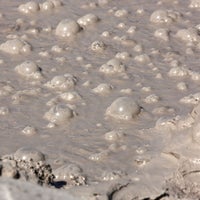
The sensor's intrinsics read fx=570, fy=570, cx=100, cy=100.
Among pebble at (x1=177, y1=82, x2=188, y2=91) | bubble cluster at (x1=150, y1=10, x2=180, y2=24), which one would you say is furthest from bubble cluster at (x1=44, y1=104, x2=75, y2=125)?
bubble cluster at (x1=150, y1=10, x2=180, y2=24)

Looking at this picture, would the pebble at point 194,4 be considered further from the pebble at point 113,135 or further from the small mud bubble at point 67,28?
the pebble at point 113,135

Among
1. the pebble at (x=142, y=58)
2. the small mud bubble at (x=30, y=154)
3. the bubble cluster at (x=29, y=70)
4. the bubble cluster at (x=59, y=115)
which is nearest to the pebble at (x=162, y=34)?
the pebble at (x=142, y=58)

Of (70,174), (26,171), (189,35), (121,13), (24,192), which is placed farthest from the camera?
(121,13)

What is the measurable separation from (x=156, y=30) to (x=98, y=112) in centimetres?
103

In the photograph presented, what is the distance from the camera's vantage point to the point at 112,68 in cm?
327

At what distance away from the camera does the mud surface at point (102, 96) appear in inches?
87.0

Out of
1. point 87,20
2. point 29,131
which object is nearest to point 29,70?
point 29,131

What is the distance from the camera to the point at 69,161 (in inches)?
98.7

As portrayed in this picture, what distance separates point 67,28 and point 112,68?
568 millimetres

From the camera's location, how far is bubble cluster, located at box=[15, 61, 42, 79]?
3.23m

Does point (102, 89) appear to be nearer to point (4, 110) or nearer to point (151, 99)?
point (151, 99)

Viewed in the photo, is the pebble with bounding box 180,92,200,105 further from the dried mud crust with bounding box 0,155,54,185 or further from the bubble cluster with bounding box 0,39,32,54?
the dried mud crust with bounding box 0,155,54,185

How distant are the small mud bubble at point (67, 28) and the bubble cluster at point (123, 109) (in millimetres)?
941

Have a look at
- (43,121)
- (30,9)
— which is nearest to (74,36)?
(30,9)
